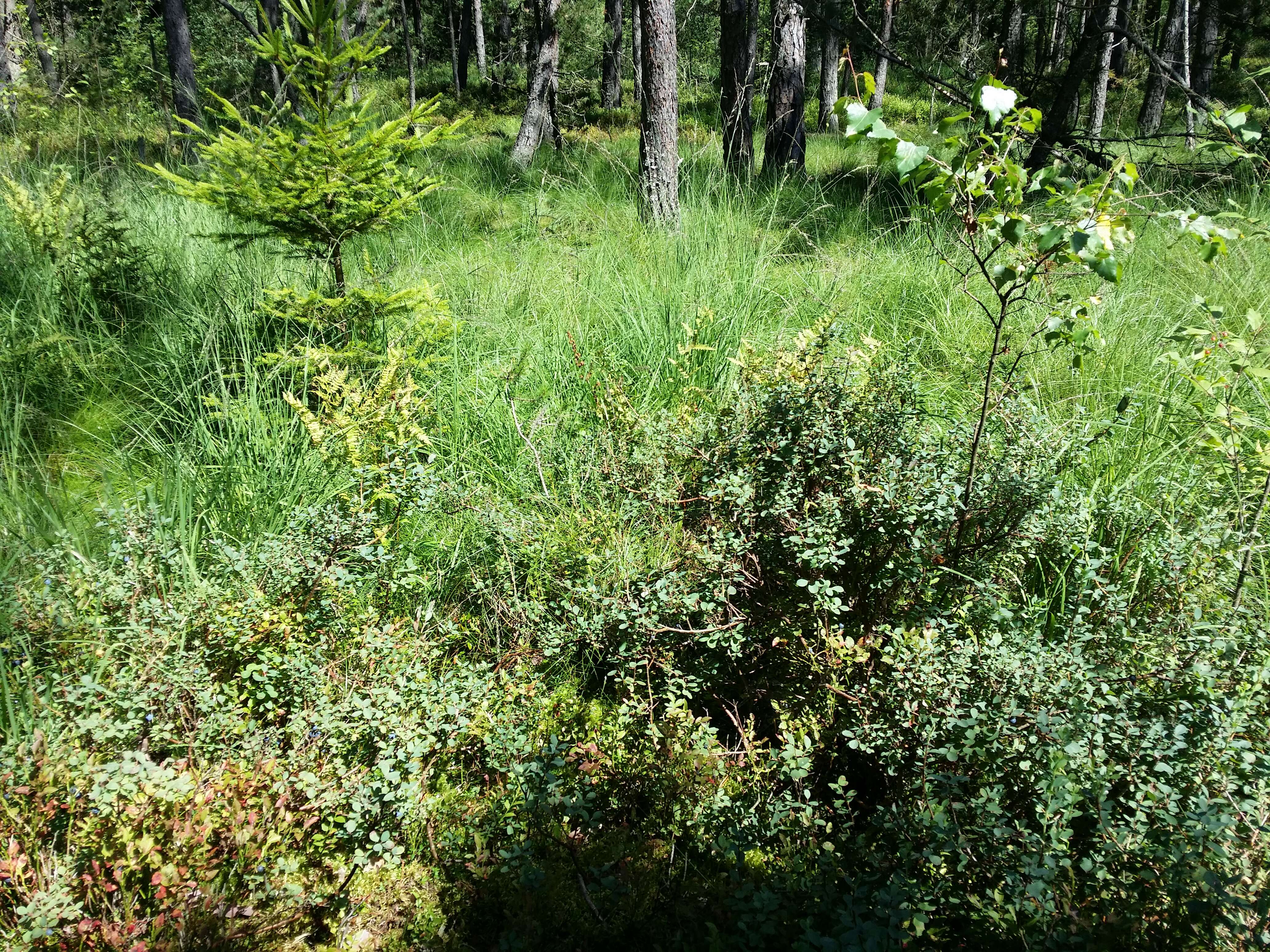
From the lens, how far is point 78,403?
3609 mm

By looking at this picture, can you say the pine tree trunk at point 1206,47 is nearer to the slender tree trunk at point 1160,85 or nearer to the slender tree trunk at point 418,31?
the slender tree trunk at point 1160,85

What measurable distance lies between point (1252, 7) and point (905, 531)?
1051cm

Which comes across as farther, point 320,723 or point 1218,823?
point 320,723

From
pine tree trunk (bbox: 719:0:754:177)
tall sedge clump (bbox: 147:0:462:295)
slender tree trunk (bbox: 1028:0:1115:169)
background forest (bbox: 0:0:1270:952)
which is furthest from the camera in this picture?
pine tree trunk (bbox: 719:0:754:177)

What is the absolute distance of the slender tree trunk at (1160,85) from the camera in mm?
13188

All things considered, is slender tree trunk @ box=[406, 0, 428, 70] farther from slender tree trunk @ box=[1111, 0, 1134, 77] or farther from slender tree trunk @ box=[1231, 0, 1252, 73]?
slender tree trunk @ box=[1231, 0, 1252, 73]

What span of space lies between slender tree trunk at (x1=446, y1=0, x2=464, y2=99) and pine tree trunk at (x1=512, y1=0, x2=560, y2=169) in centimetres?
170

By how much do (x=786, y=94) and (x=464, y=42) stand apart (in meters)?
21.2

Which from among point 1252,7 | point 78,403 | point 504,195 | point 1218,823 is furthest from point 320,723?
point 1252,7

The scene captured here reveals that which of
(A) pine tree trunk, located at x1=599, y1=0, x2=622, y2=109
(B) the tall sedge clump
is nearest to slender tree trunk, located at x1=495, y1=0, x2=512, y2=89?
(A) pine tree trunk, located at x1=599, y1=0, x2=622, y2=109

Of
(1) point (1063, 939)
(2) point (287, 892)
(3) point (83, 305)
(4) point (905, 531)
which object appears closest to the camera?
(1) point (1063, 939)

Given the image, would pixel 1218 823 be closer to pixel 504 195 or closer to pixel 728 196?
pixel 728 196

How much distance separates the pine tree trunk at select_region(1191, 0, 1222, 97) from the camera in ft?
38.5

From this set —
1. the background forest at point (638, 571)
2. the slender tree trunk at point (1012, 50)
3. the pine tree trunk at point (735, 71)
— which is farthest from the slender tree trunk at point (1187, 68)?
the background forest at point (638, 571)
